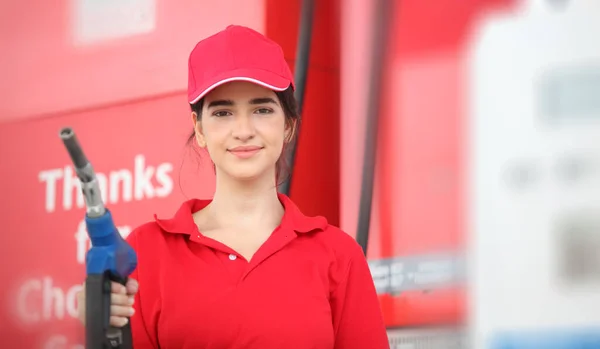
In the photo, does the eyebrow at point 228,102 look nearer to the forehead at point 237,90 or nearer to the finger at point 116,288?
the forehead at point 237,90

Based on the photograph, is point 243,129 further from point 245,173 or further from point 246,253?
point 246,253

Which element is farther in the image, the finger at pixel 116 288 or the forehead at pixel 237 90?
the forehead at pixel 237 90

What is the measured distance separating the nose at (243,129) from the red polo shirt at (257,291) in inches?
5.5

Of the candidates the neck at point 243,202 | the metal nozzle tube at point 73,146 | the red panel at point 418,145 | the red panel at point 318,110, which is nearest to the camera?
the metal nozzle tube at point 73,146

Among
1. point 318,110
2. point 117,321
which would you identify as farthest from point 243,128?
→ point 318,110

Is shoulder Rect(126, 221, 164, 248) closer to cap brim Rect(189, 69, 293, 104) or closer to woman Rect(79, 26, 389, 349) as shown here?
woman Rect(79, 26, 389, 349)

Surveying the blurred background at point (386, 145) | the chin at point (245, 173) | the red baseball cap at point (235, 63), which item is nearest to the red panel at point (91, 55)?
the blurred background at point (386, 145)

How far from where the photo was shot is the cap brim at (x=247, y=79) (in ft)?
4.32

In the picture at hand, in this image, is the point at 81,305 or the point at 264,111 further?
the point at 264,111

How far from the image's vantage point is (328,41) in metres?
1.81

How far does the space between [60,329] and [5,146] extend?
42cm

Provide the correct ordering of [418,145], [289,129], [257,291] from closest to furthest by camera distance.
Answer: [257,291], [289,129], [418,145]

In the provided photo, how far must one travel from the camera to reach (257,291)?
1309 mm

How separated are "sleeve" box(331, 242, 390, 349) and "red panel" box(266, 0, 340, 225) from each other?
15.1 inches
